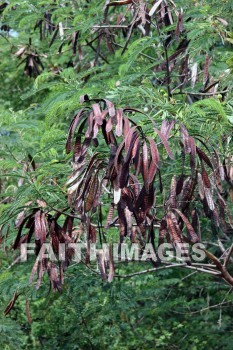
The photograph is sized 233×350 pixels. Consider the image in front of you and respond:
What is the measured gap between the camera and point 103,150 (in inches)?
150

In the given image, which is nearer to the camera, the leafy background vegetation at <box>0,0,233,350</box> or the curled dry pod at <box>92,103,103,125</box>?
the curled dry pod at <box>92,103,103,125</box>

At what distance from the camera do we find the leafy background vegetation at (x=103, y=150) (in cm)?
393

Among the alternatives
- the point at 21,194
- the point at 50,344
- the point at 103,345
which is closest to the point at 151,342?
the point at 103,345

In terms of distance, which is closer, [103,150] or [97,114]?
[97,114]

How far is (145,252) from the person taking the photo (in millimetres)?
4227

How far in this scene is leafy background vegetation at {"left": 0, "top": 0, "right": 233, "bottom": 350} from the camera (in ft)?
12.9

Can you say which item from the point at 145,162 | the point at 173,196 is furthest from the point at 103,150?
the point at 145,162

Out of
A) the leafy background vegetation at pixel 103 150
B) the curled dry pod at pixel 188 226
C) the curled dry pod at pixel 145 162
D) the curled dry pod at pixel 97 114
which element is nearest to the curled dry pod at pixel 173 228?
the curled dry pod at pixel 188 226

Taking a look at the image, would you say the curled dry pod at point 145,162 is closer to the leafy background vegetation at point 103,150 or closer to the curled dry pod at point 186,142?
the curled dry pod at point 186,142

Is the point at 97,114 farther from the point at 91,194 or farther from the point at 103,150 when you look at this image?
the point at 103,150

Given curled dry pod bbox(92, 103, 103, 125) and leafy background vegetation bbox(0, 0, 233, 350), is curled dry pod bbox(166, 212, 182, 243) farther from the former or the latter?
curled dry pod bbox(92, 103, 103, 125)

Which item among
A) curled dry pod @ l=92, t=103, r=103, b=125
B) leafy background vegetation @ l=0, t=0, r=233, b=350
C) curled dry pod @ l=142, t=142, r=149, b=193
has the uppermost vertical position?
curled dry pod @ l=92, t=103, r=103, b=125

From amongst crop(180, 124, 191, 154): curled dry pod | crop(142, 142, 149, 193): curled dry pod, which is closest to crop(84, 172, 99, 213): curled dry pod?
crop(142, 142, 149, 193): curled dry pod

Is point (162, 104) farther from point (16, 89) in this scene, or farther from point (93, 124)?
point (16, 89)
